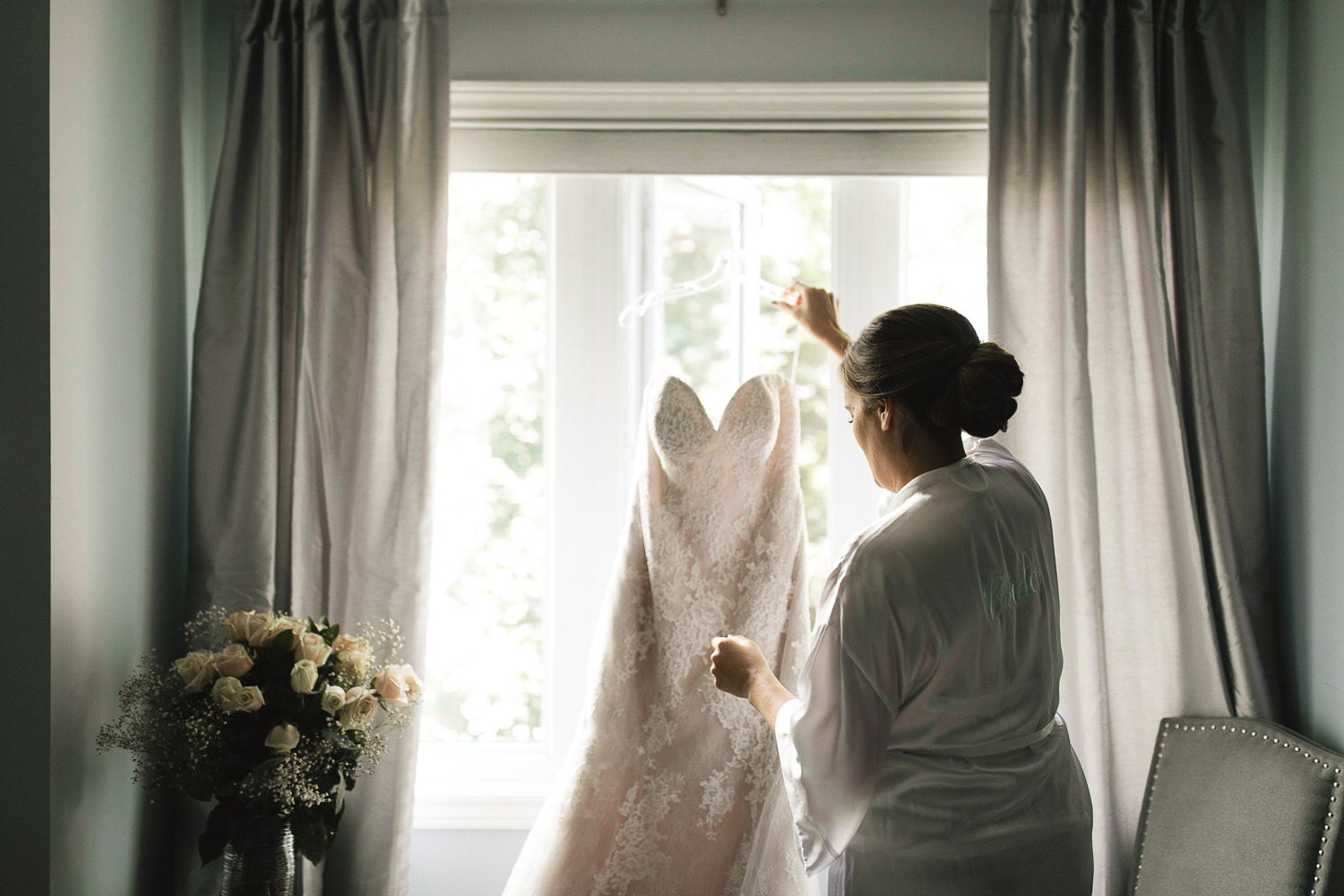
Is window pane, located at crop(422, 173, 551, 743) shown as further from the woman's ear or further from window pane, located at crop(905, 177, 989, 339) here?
the woman's ear

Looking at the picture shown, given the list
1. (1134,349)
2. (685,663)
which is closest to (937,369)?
(685,663)

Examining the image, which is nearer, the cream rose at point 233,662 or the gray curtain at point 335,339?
the cream rose at point 233,662

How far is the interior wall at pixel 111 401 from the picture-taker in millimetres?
1563

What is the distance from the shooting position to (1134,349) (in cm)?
191

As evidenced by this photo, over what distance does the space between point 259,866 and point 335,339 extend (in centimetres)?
106

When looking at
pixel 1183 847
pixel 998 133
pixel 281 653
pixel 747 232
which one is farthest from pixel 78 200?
pixel 1183 847

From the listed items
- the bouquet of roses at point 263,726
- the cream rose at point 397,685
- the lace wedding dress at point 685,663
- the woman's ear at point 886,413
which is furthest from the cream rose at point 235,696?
the woman's ear at point 886,413

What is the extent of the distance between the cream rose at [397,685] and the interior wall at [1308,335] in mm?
1803

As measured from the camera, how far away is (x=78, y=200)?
1.61 m

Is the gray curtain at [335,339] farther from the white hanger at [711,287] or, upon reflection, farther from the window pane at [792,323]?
the window pane at [792,323]

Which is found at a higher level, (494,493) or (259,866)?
(494,493)

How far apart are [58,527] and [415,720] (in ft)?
2.56

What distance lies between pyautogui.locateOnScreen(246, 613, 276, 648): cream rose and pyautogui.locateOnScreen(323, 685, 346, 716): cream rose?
0.50 ft

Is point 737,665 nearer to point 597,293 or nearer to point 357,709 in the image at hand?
point 357,709
